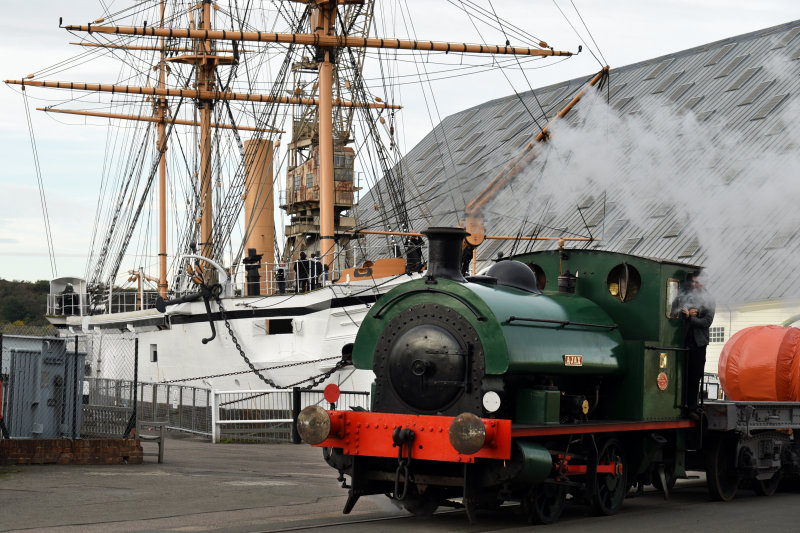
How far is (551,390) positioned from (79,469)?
7293mm

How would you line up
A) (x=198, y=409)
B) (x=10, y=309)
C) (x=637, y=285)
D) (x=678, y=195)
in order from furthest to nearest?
(x=10, y=309), (x=198, y=409), (x=678, y=195), (x=637, y=285)

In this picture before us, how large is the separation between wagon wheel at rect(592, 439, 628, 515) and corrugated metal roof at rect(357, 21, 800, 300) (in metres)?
4.81

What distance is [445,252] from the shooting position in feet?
35.4

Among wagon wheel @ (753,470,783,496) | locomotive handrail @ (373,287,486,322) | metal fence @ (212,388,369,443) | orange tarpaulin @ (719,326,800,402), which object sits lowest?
wagon wheel @ (753,470,783,496)

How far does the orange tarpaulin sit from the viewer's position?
1451 centimetres

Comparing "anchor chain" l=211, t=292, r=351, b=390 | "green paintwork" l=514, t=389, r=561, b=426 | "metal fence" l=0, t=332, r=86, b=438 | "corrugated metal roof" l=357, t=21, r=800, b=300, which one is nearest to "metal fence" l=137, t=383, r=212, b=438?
"anchor chain" l=211, t=292, r=351, b=390

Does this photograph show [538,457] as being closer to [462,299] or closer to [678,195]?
[462,299]

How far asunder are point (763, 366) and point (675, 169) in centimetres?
336

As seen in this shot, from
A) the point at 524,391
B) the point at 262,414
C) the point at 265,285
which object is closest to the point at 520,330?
the point at 524,391

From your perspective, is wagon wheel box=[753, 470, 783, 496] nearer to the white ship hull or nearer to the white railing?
the white ship hull

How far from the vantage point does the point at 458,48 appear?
3016 centimetres

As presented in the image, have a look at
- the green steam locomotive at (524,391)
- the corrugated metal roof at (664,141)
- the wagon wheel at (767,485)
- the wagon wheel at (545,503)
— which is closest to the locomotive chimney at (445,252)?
the green steam locomotive at (524,391)

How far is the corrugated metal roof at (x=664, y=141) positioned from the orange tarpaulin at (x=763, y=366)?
1436 mm

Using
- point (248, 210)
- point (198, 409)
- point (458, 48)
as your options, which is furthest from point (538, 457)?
point (248, 210)
